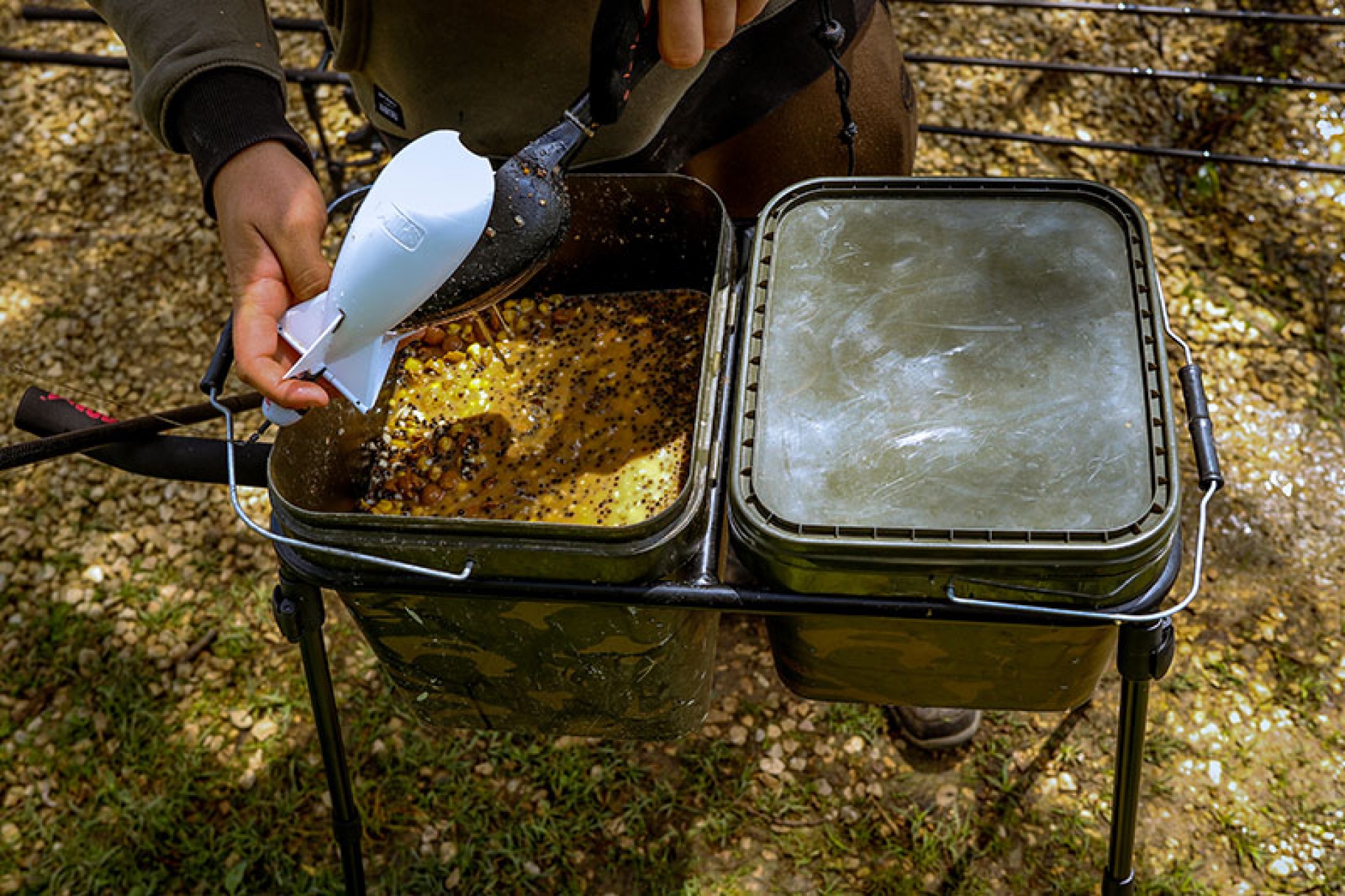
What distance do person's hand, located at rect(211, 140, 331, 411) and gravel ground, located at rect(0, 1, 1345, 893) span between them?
1225mm

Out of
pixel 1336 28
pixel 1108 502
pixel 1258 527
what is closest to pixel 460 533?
pixel 1108 502

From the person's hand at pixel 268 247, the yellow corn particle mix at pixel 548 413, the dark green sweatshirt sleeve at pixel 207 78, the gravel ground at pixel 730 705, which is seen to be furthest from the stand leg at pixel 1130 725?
the dark green sweatshirt sleeve at pixel 207 78

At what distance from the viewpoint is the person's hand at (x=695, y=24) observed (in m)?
1.47

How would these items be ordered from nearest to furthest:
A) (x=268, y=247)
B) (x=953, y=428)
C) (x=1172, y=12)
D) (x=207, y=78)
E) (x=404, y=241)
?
(x=404, y=241)
(x=953, y=428)
(x=268, y=247)
(x=207, y=78)
(x=1172, y=12)

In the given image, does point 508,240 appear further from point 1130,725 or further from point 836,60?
point 1130,725

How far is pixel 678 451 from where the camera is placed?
1.75 meters

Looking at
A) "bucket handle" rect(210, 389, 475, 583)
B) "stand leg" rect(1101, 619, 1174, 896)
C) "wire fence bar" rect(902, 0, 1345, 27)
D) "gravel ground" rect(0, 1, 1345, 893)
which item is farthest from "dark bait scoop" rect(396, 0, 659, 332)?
"wire fence bar" rect(902, 0, 1345, 27)

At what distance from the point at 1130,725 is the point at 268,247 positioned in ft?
4.57

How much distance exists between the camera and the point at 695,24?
149 centimetres

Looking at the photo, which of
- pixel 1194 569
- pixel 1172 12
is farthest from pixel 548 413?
pixel 1172 12

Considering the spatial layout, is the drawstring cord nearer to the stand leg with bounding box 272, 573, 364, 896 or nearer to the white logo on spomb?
the white logo on spomb

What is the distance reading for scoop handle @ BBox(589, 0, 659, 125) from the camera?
148cm

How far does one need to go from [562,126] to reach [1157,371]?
829 mm

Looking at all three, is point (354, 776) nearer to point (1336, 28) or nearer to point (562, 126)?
point (562, 126)
